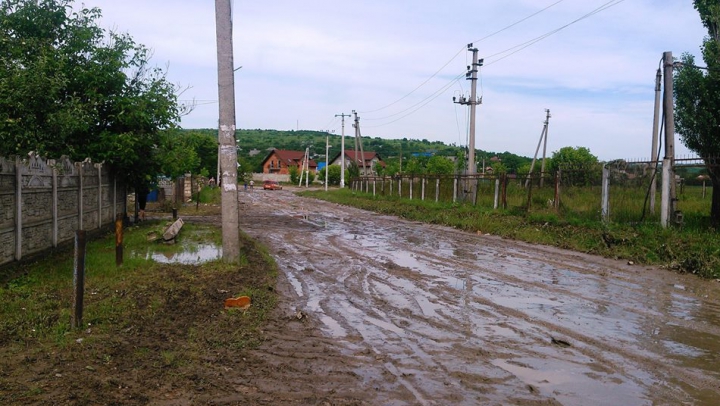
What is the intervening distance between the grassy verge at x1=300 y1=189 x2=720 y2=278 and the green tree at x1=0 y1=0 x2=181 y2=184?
11460mm

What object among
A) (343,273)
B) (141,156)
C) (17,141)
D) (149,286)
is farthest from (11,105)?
(343,273)

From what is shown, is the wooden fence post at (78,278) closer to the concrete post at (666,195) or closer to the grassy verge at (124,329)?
the grassy verge at (124,329)

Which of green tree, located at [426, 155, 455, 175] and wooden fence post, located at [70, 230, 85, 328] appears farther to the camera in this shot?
green tree, located at [426, 155, 455, 175]

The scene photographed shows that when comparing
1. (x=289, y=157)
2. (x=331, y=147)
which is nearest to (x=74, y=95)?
(x=289, y=157)

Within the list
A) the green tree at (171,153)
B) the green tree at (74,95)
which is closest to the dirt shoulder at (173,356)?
the green tree at (74,95)

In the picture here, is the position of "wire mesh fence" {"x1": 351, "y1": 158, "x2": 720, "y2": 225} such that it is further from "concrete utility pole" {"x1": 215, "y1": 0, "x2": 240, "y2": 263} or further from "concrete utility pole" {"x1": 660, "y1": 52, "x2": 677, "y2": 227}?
"concrete utility pole" {"x1": 215, "y1": 0, "x2": 240, "y2": 263}

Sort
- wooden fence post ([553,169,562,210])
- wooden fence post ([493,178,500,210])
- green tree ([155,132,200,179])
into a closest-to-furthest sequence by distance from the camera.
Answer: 1. green tree ([155,132,200,179])
2. wooden fence post ([553,169,562,210])
3. wooden fence post ([493,178,500,210])

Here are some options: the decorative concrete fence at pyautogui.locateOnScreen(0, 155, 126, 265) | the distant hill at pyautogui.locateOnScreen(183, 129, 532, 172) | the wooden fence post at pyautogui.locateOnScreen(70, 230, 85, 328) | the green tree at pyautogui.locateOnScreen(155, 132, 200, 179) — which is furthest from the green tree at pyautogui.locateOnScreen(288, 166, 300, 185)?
the wooden fence post at pyautogui.locateOnScreen(70, 230, 85, 328)

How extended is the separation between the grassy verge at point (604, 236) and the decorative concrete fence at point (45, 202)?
478 inches

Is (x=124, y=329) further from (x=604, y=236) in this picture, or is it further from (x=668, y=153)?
(x=668, y=153)

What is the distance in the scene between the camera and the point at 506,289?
9727 mm

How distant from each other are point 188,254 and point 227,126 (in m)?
3.39

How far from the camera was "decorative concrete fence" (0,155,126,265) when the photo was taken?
31.1ft

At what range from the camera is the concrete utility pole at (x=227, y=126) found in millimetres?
11039
